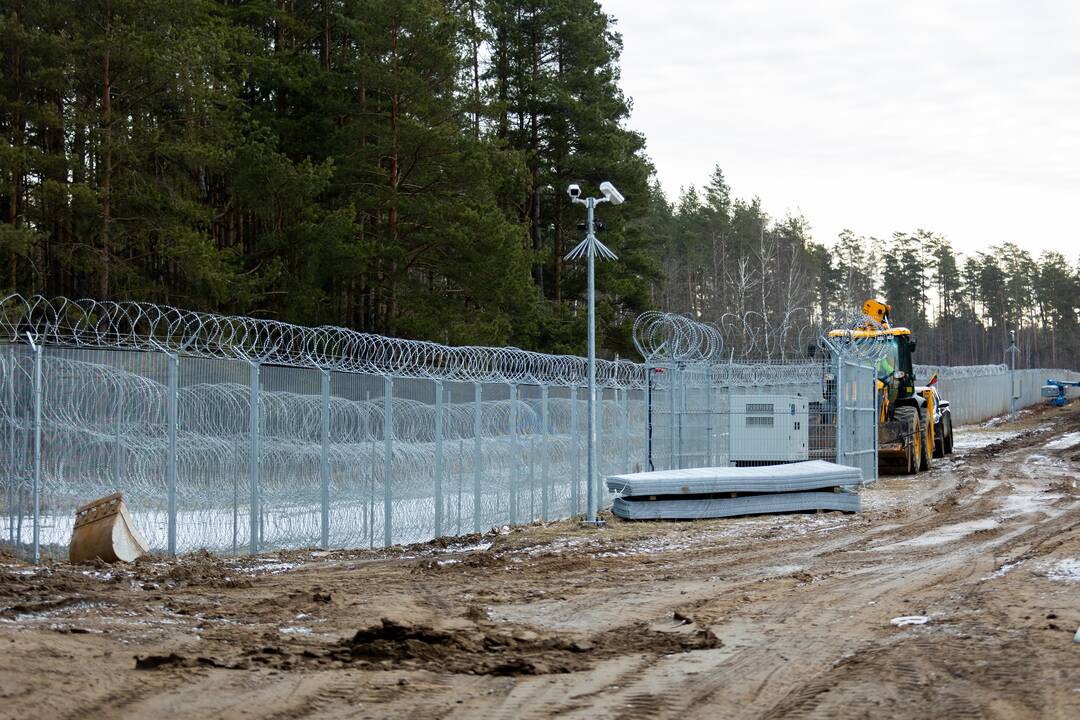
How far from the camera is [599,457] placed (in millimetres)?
18984

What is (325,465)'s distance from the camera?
522 inches

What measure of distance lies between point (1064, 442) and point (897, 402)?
1250 centimetres

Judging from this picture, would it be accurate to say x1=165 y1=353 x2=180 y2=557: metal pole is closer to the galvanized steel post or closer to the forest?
the galvanized steel post

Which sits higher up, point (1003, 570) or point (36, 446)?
point (36, 446)

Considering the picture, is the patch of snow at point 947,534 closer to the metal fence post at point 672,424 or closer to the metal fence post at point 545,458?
the metal fence post at point 545,458

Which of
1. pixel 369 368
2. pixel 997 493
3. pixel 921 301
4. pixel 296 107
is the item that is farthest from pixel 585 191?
pixel 921 301

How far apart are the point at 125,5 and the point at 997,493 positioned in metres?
19.4

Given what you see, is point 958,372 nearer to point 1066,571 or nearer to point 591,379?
point 591,379

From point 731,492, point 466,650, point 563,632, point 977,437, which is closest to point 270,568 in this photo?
point 563,632

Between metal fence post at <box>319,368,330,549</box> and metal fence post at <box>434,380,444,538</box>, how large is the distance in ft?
4.57

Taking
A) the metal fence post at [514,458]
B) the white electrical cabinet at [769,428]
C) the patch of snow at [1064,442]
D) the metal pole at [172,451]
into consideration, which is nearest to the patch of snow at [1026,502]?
the white electrical cabinet at [769,428]

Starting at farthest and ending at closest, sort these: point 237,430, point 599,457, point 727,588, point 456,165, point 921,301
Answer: point 921,301
point 456,165
point 599,457
point 237,430
point 727,588

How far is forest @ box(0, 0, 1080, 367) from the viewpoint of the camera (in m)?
25.7

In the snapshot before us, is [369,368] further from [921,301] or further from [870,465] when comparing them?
[921,301]
